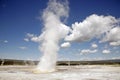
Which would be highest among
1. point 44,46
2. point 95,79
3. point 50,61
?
point 44,46

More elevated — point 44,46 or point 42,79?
point 44,46

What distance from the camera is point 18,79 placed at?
15.4m

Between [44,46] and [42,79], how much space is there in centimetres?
1000

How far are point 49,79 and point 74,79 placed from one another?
192 cm

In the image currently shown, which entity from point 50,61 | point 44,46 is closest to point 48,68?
point 50,61

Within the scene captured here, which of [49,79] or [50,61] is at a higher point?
[50,61]

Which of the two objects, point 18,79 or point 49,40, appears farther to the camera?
point 49,40

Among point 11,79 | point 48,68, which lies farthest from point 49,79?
point 48,68

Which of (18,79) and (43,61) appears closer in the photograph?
(18,79)

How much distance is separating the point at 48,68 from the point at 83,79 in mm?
9096

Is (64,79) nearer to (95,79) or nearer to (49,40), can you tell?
(95,79)

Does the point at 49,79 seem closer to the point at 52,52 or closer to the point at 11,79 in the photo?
the point at 11,79

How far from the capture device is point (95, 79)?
15820 mm

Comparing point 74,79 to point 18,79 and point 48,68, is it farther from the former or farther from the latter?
point 48,68
